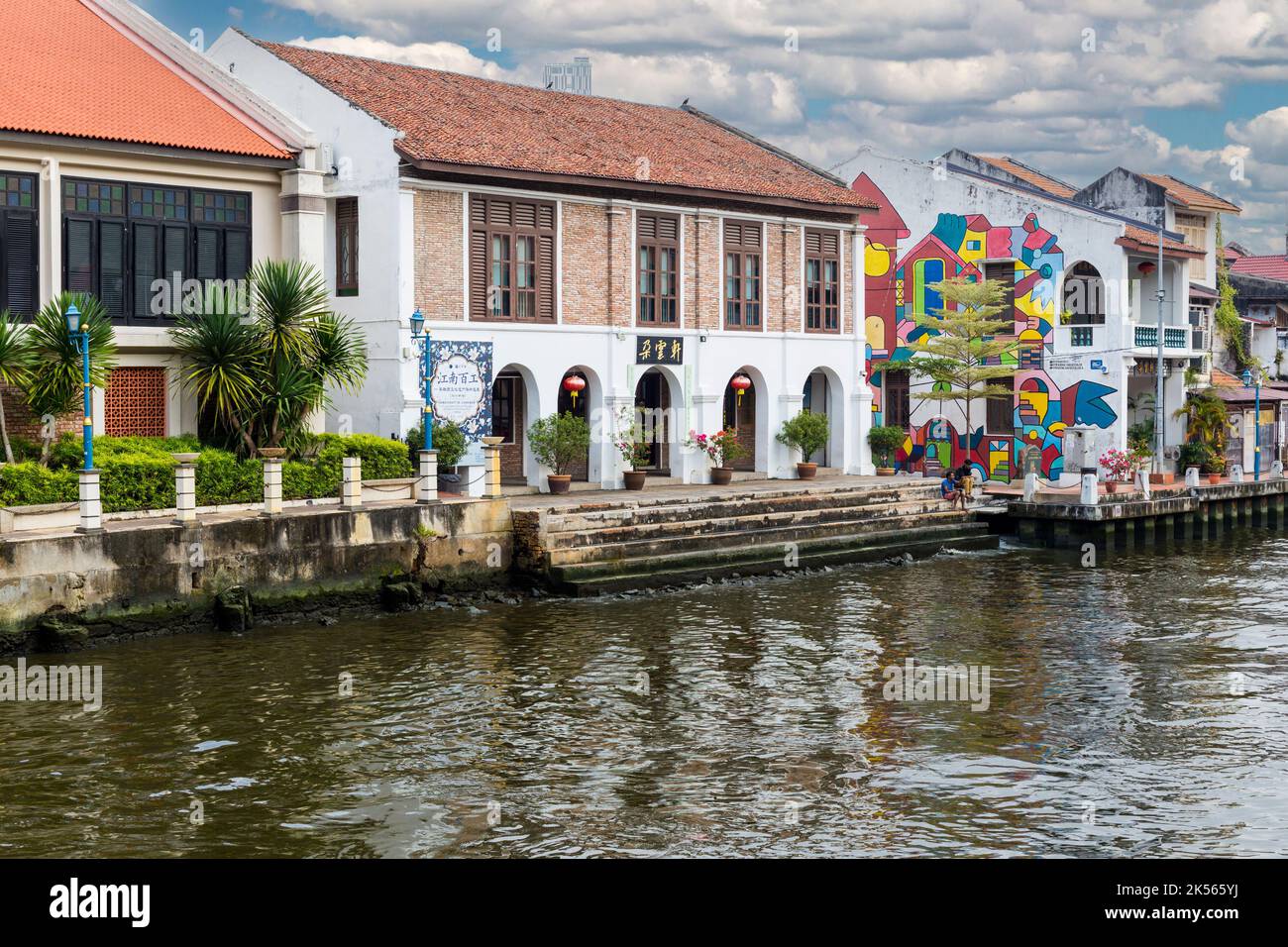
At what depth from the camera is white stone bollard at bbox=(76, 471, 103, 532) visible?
22.5 meters

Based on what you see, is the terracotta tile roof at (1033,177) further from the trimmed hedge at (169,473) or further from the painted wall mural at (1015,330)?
the trimmed hedge at (169,473)

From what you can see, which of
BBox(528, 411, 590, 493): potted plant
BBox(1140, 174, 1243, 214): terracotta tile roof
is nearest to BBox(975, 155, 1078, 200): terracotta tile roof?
BBox(1140, 174, 1243, 214): terracotta tile roof

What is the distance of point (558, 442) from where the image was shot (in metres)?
32.6

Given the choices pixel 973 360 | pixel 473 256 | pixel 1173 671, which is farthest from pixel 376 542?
pixel 973 360

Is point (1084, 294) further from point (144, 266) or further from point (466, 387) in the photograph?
point (144, 266)

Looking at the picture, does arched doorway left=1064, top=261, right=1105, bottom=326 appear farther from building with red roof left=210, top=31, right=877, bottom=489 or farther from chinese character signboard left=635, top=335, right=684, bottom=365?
chinese character signboard left=635, top=335, right=684, bottom=365

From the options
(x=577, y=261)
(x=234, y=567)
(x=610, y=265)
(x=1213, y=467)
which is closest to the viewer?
(x=234, y=567)

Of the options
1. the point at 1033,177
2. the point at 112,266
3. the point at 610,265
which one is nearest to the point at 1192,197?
the point at 1033,177

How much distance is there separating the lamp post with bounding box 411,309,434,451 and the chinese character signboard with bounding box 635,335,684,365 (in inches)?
248

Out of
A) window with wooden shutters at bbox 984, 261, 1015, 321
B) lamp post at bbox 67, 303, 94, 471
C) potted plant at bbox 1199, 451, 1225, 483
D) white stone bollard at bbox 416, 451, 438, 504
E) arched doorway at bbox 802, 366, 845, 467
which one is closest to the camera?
lamp post at bbox 67, 303, 94, 471

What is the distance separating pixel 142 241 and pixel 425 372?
5.89 meters

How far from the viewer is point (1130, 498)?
38312 millimetres
